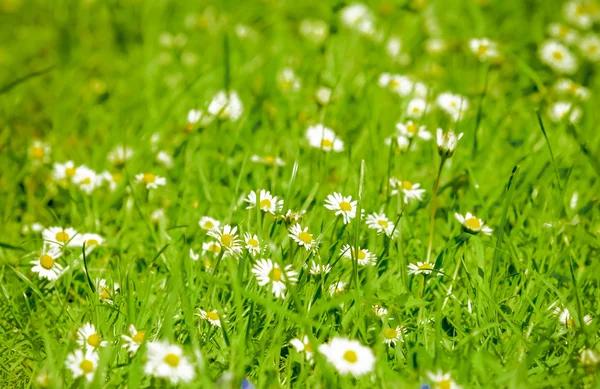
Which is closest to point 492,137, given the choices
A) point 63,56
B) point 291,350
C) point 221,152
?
point 221,152

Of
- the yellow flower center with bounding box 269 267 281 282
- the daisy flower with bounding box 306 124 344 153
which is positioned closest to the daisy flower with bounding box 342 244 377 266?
the yellow flower center with bounding box 269 267 281 282

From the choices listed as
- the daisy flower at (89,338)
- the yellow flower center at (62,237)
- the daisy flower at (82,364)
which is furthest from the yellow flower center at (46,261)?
the daisy flower at (82,364)

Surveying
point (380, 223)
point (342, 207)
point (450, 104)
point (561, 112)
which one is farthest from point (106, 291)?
point (561, 112)

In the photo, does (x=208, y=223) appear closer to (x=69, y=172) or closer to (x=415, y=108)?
(x=69, y=172)

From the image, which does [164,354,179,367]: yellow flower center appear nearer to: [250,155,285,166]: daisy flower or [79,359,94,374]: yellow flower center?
[79,359,94,374]: yellow flower center

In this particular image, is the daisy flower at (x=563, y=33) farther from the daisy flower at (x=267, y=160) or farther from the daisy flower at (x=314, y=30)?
the daisy flower at (x=267, y=160)
